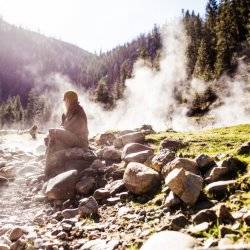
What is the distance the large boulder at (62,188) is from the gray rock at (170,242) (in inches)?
196

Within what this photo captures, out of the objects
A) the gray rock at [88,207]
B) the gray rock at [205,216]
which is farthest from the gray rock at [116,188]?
the gray rock at [205,216]

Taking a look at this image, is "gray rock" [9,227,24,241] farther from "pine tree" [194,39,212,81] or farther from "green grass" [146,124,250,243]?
"pine tree" [194,39,212,81]

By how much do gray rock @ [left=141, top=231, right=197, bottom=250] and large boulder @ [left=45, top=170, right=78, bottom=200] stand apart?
4985 mm

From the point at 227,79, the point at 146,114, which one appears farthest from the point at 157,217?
the point at 146,114

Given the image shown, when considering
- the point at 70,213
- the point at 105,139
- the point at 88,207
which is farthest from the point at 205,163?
the point at 105,139

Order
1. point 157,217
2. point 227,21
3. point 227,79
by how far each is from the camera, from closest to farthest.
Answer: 1. point 157,217
2. point 227,79
3. point 227,21

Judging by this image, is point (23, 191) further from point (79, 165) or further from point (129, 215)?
point (129, 215)

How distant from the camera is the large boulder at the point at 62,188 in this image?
10250 mm

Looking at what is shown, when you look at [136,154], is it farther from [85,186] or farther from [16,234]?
[16,234]

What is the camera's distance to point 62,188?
33.8 ft

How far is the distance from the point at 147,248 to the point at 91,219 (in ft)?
9.88

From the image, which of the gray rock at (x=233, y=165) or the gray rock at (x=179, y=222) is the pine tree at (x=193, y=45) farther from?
the gray rock at (x=179, y=222)

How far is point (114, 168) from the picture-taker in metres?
11.3

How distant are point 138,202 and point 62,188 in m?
2.69
